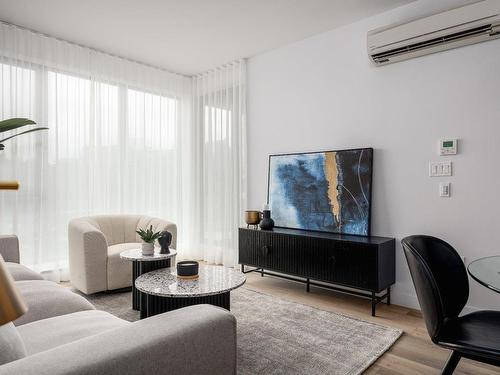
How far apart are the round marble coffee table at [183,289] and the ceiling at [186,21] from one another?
2340 mm

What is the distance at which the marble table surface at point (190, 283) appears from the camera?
2.04 metres

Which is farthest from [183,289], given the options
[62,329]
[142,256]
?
[142,256]

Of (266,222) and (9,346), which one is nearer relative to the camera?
(9,346)

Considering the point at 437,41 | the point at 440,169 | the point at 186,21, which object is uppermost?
the point at 186,21

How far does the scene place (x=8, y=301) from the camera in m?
0.43

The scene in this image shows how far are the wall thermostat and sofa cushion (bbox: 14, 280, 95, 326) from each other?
2852 millimetres

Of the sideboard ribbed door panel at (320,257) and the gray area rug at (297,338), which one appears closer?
the gray area rug at (297,338)

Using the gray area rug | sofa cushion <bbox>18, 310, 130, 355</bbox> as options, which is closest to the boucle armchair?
the gray area rug

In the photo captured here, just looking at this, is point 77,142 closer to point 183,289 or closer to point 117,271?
point 117,271

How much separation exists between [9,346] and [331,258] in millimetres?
2547

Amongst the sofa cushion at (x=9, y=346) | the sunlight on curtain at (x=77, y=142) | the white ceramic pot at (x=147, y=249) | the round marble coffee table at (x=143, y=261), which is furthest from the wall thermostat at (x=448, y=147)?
the sunlight on curtain at (x=77, y=142)

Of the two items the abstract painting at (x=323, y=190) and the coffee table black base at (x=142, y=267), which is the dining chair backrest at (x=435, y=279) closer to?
the abstract painting at (x=323, y=190)

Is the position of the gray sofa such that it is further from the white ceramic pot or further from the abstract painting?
the abstract painting

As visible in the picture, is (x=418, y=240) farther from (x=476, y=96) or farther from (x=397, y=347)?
(x=476, y=96)
